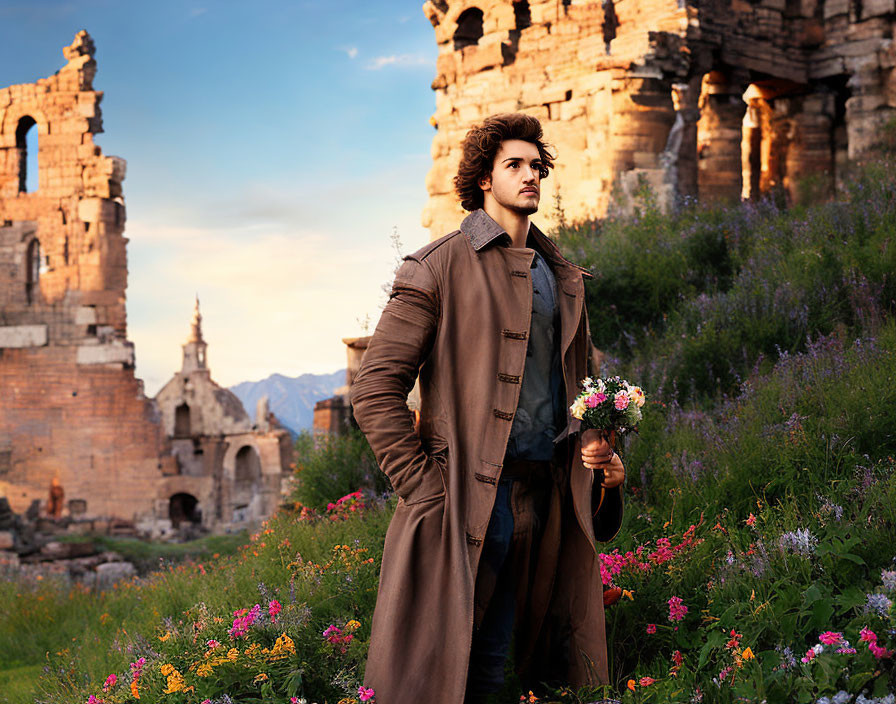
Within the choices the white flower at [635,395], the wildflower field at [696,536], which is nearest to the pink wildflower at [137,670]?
the wildflower field at [696,536]

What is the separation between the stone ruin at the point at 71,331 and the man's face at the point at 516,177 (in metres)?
19.7

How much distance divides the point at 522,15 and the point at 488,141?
34.5 ft

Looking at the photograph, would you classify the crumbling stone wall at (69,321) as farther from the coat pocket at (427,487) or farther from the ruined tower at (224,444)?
the coat pocket at (427,487)

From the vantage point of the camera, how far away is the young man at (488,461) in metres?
2.93

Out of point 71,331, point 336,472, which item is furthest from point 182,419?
point 336,472

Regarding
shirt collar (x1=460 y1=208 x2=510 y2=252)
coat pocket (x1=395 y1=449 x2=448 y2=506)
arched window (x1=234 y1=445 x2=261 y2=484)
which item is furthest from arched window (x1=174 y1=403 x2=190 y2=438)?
coat pocket (x1=395 y1=449 x2=448 y2=506)

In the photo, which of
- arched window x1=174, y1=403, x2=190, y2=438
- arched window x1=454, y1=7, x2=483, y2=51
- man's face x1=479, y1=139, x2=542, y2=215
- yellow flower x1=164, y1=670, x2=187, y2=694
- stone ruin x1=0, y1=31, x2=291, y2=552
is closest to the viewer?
man's face x1=479, y1=139, x2=542, y2=215

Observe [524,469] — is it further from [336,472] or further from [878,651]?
[336,472]

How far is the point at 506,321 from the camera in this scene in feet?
10.1

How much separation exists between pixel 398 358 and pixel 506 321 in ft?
1.28

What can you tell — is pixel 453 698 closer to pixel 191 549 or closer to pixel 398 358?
pixel 398 358

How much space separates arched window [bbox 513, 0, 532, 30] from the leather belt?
1099 centimetres

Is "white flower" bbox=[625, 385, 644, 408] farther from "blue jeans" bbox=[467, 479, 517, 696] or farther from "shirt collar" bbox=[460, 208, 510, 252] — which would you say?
"shirt collar" bbox=[460, 208, 510, 252]

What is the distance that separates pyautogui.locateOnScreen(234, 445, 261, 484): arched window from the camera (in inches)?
1059
